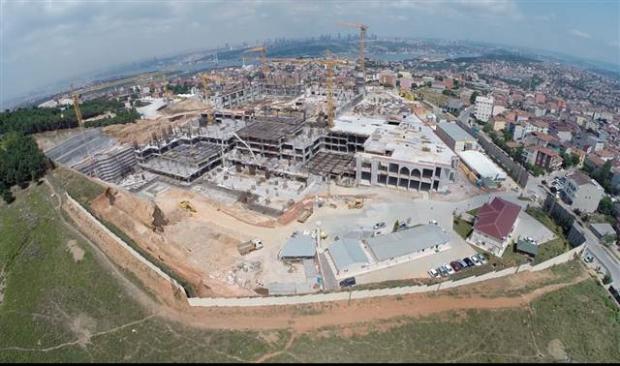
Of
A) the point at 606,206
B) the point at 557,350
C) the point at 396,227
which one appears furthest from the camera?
the point at 606,206

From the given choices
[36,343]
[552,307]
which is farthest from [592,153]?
[36,343]

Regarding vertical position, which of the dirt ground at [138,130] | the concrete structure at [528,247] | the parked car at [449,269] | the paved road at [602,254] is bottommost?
the paved road at [602,254]

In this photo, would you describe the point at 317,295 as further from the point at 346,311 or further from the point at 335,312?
the point at 346,311

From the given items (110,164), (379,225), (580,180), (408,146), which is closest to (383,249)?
(379,225)

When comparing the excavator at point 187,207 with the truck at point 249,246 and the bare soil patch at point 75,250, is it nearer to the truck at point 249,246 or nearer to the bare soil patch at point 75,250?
the truck at point 249,246

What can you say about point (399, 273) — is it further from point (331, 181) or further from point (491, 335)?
point (331, 181)

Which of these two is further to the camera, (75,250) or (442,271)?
(75,250)

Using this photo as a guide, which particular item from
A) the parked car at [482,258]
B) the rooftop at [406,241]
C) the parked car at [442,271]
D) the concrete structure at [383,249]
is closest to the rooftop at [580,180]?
the parked car at [482,258]
